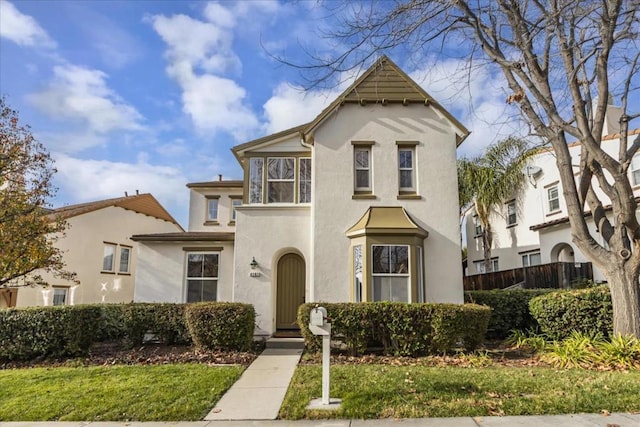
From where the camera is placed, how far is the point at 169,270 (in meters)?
14.7

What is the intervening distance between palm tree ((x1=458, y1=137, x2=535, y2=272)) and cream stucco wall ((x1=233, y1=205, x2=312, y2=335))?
12.7 m

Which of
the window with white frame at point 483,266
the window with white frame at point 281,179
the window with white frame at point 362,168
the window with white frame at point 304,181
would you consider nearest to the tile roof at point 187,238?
the window with white frame at point 281,179

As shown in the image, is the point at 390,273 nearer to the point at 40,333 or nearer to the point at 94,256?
the point at 40,333

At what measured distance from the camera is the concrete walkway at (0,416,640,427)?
17.6 feet

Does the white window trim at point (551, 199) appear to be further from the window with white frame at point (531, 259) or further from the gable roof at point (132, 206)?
the gable roof at point (132, 206)

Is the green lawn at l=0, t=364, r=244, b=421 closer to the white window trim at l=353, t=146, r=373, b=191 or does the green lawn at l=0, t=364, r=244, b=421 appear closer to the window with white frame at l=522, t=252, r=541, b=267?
the white window trim at l=353, t=146, r=373, b=191

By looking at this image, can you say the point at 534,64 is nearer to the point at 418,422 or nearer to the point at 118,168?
the point at 418,422

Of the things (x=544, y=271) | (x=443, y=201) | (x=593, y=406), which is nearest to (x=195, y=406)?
(x=593, y=406)

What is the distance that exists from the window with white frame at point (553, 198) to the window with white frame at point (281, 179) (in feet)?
44.6

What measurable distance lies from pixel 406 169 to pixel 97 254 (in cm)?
1664

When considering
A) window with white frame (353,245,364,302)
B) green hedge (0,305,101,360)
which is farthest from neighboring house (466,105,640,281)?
green hedge (0,305,101,360)

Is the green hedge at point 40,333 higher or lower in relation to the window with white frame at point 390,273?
lower

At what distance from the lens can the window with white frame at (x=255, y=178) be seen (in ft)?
45.4

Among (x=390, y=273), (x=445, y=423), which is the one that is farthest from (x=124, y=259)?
(x=445, y=423)
